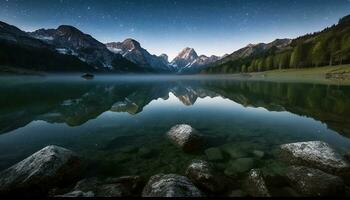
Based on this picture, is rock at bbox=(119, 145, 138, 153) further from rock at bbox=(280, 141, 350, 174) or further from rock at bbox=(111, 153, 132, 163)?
rock at bbox=(280, 141, 350, 174)

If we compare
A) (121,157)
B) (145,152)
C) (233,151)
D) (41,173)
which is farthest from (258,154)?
(41,173)

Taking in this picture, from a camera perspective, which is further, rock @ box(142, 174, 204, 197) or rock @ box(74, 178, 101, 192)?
rock @ box(74, 178, 101, 192)

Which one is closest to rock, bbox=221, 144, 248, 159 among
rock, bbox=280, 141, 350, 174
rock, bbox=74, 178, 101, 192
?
rock, bbox=280, 141, 350, 174

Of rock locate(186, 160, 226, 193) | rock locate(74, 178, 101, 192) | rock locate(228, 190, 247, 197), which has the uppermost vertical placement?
rock locate(186, 160, 226, 193)

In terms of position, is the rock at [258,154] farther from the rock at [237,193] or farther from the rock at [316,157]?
the rock at [237,193]

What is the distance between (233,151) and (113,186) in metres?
8.13

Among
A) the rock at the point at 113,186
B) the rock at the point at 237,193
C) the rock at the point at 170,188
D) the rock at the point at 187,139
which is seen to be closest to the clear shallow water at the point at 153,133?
the rock at the point at 187,139

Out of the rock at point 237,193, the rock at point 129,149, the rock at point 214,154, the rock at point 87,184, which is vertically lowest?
the rock at point 214,154

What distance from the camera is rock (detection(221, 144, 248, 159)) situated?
13.7 meters

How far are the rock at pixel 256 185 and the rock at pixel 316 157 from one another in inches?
141

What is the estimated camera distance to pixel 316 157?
11.8 metres

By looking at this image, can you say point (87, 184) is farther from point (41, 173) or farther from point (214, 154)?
point (214, 154)

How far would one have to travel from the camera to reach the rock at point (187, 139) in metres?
14.9

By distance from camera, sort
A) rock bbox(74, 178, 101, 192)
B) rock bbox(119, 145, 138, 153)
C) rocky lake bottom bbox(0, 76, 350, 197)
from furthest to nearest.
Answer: rock bbox(119, 145, 138, 153)
rock bbox(74, 178, 101, 192)
rocky lake bottom bbox(0, 76, 350, 197)
